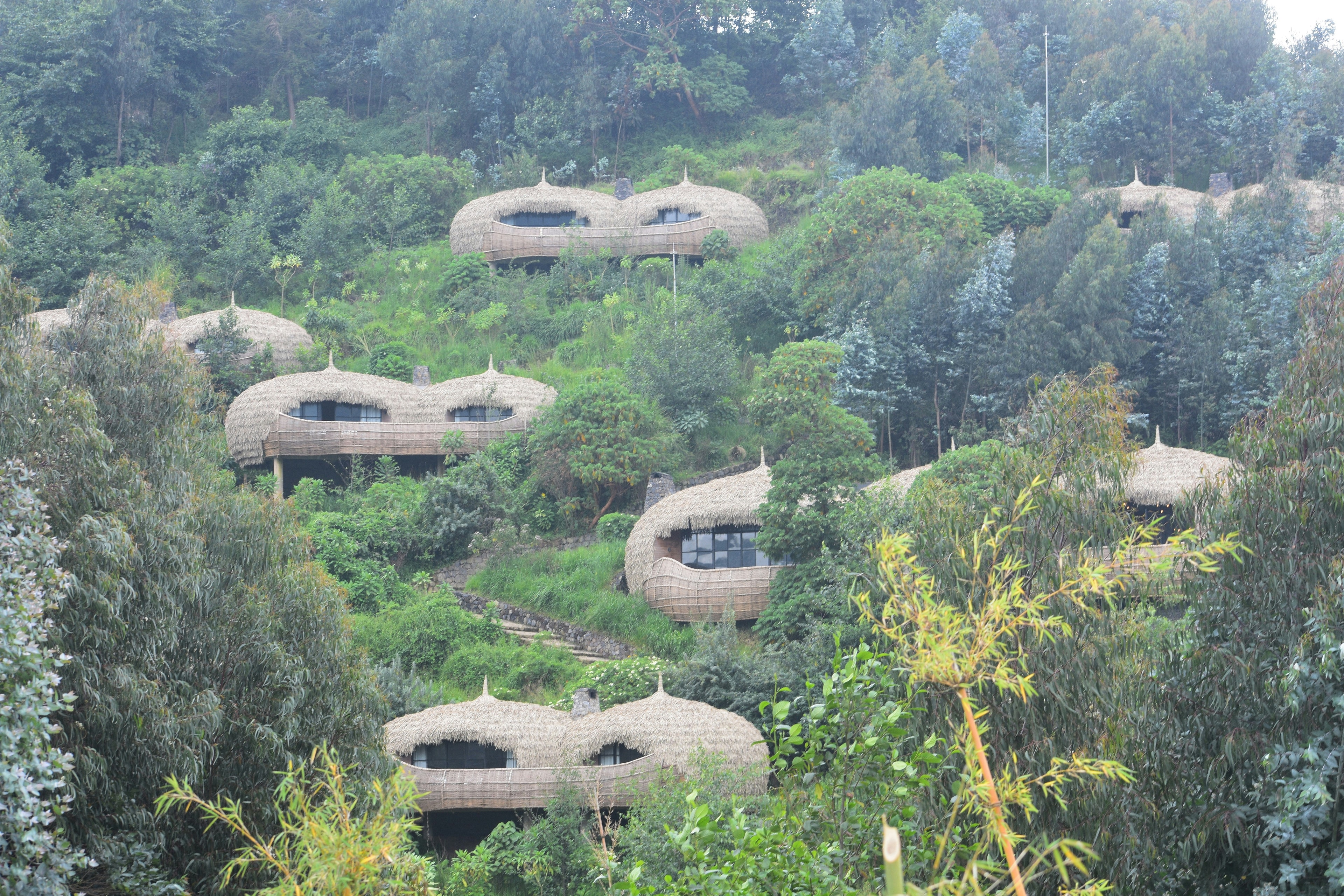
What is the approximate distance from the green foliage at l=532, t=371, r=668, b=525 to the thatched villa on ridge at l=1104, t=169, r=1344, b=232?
12.1 metres

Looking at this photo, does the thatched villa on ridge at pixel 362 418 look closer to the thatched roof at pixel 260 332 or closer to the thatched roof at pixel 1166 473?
the thatched roof at pixel 260 332

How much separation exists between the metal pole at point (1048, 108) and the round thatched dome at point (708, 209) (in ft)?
26.4

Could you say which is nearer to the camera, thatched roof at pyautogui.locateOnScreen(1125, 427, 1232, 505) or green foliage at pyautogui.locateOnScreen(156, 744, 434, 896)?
green foliage at pyautogui.locateOnScreen(156, 744, 434, 896)

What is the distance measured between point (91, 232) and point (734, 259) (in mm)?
17646

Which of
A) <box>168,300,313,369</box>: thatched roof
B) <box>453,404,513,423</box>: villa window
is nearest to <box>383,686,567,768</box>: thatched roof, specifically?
<box>453,404,513,423</box>: villa window

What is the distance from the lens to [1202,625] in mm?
8570

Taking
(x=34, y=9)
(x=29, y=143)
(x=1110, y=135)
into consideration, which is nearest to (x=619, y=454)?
(x=1110, y=135)

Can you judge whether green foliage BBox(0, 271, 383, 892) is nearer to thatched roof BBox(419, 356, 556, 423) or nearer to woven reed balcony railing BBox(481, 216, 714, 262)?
thatched roof BBox(419, 356, 556, 423)

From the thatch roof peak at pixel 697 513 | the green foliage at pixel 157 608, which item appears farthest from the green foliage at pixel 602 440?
the green foliage at pixel 157 608

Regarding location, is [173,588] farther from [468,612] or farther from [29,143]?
[29,143]

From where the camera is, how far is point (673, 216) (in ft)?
110

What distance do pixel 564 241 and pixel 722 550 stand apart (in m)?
14.5

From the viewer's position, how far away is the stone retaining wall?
2050cm

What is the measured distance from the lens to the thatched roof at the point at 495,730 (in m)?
16.7
